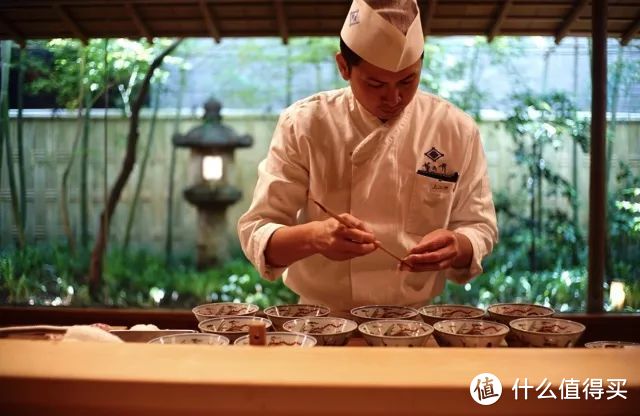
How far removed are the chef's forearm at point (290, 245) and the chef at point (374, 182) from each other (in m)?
0.01

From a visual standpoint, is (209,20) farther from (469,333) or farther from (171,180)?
(171,180)

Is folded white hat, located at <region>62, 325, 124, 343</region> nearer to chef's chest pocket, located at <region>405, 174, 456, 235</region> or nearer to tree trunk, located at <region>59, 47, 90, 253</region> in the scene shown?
chef's chest pocket, located at <region>405, 174, 456, 235</region>

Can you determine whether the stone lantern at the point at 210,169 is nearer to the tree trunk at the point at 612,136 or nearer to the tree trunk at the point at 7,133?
the tree trunk at the point at 7,133

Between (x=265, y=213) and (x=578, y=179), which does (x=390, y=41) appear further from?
(x=578, y=179)

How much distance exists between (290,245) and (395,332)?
50cm

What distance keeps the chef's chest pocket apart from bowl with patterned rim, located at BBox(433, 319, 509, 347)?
61 cm

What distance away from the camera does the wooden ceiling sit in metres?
4.04

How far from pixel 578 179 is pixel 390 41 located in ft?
18.0

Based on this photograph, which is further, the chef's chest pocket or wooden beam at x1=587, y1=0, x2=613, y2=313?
wooden beam at x1=587, y1=0, x2=613, y2=313

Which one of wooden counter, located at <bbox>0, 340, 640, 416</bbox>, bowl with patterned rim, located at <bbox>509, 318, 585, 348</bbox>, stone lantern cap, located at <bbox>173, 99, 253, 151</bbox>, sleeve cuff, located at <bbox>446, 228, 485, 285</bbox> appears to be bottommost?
bowl with patterned rim, located at <bbox>509, 318, 585, 348</bbox>

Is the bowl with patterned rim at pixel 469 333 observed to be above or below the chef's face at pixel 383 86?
below

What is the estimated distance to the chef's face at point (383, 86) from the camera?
1938mm

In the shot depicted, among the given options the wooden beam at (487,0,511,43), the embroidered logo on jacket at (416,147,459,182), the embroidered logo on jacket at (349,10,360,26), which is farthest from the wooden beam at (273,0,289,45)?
the embroidered logo on jacket at (416,147,459,182)

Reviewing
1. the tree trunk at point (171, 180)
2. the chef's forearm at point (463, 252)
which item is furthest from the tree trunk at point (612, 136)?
the tree trunk at point (171, 180)
